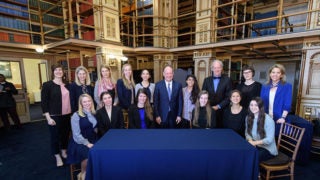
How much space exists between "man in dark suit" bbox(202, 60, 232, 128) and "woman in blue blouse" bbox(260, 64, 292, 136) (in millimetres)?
536

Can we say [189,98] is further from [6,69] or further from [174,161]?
[6,69]

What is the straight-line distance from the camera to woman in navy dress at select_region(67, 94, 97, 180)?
1794 millimetres

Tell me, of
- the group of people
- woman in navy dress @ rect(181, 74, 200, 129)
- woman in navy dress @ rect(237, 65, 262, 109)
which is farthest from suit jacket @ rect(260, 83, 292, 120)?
woman in navy dress @ rect(181, 74, 200, 129)

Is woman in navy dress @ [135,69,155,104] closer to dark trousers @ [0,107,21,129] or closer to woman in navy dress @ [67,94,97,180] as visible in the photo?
woman in navy dress @ [67,94,97,180]

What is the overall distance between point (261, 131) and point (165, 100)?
1.26 meters

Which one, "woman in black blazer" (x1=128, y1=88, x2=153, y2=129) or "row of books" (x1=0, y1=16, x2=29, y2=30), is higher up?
"row of books" (x1=0, y1=16, x2=29, y2=30)

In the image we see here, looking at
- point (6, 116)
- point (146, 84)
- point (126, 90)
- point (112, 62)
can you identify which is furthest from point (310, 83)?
point (6, 116)

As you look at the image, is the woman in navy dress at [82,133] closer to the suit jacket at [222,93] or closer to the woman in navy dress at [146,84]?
the woman in navy dress at [146,84]

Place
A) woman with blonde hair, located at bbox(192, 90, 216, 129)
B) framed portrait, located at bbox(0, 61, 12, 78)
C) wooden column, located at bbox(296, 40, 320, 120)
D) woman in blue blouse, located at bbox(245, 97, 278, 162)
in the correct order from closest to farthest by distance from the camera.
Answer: woman in blue blouse, located at bbox(245, 97, 278, 162)
woman with blonde hair, located at bbox(192, 90, 216, 129)
wooden column, located at bbox(296, 40, 320, 120)
framed portrait, located at bbox(0, 61, 12, 78)

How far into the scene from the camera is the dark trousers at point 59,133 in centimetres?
223

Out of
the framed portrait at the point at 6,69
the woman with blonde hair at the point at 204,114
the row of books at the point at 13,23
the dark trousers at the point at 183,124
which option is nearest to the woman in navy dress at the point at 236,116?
the woman with blonde hair at the point at 204,114

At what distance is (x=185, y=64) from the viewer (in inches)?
323

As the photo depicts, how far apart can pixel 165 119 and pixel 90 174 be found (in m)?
1.24

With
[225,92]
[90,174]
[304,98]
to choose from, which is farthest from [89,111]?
[304,98]
